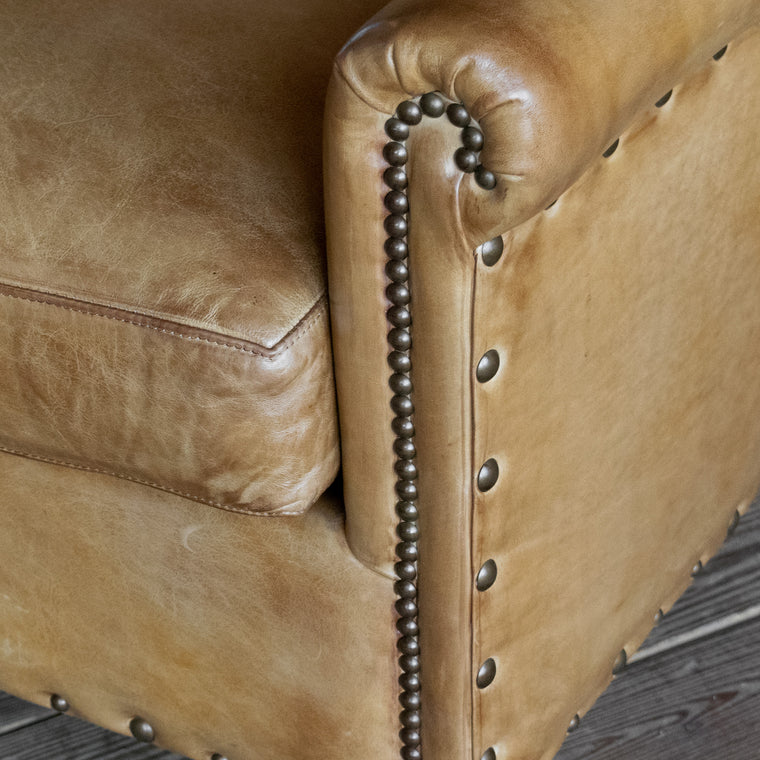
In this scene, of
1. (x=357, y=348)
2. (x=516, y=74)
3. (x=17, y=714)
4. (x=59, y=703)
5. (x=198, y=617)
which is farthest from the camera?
(x=17, y=714)

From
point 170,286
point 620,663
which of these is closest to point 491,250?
point 170,286

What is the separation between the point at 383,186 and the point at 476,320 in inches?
3.0

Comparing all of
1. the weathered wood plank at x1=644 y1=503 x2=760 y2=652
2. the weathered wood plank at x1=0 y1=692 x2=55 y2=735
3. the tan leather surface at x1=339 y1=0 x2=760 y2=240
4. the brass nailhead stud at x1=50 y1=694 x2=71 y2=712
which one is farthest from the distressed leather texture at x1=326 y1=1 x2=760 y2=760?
the weathered wood plank at x1=0 y1=692 x2=55 y2=735

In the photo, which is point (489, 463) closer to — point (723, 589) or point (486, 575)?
point (486, 575)

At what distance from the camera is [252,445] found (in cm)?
58

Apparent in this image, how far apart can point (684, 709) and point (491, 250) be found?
528 mm

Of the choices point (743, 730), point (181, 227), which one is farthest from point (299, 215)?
point (743, 730)

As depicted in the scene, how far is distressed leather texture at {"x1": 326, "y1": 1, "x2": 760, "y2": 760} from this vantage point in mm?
484

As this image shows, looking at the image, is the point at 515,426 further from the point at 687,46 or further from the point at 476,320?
the point at 687,46

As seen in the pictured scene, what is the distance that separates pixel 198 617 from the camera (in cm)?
71

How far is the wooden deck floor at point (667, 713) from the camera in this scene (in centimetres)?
87

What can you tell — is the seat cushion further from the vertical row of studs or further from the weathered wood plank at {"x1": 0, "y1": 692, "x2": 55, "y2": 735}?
the weathered wood plank at {"x1": 0, "y1": 692, "x2": 55, "y2": 735}

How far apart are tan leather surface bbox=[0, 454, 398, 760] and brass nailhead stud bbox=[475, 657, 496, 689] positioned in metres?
0.05

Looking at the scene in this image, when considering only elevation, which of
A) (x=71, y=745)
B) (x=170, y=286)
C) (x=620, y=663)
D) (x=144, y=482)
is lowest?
(x=71, y=745)
